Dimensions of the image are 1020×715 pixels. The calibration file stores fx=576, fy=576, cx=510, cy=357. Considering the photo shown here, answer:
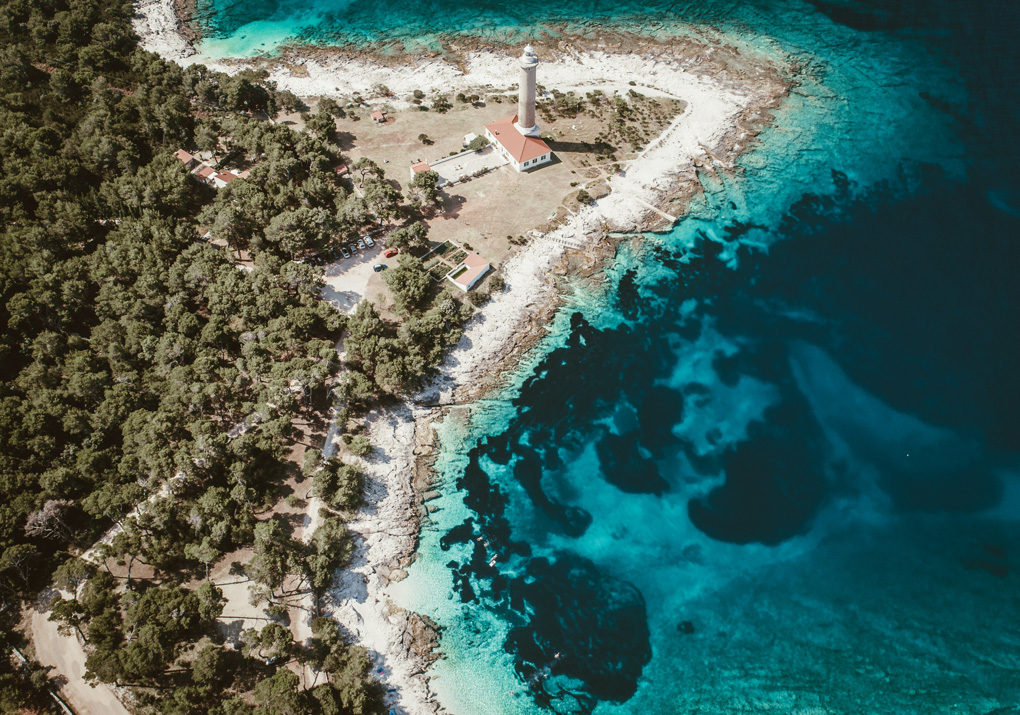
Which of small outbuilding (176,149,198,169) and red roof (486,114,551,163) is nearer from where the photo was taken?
small outbuilding (176,149,198,169)

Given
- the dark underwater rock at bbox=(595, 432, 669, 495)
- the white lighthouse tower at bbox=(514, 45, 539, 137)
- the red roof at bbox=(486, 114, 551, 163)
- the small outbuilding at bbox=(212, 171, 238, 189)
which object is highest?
the white lighthouse tower at bbox=(514, 45, 539, 137)

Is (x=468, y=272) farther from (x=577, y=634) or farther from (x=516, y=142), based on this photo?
(x=577, y=634)

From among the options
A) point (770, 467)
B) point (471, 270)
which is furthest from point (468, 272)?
point (770, 467)

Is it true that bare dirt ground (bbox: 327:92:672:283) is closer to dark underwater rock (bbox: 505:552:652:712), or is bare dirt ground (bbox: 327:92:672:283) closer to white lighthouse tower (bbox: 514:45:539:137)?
white lighthouse tower (bbox: 514:45:539:137)

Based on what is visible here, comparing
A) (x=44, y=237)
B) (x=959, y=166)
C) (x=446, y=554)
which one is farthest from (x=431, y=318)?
(x=959, y=166)

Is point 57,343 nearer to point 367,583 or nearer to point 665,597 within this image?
point 367,583

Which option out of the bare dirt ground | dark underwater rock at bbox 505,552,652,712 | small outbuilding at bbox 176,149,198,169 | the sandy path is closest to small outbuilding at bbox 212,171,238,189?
small outbuilding at bbox 176,149,198,169
